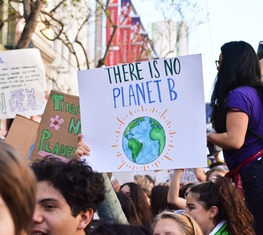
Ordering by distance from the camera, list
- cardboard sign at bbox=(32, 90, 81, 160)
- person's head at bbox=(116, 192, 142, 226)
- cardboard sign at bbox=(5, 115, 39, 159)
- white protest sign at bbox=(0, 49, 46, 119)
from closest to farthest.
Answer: cardboard sign at bbox=(32, 90, 81, 160), cardboard sign at bbox=(5, 115, 39, 159), person's head at bbox=(116, 192, 142, 226), white protest sign at bbox=(0, 49, 46, 119)

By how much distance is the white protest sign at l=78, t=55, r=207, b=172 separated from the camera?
387 centimetres

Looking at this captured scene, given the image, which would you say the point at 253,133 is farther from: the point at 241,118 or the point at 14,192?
the point at 14,192

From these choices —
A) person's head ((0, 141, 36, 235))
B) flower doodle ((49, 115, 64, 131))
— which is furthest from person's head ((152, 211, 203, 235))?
person's head ((0, 141, 36, 235))

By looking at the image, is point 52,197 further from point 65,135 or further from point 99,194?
point 65,135

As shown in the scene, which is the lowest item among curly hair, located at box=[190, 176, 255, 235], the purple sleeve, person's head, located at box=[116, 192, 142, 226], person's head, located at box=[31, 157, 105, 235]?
person's head, located at box=[116, 192, 142, 226]

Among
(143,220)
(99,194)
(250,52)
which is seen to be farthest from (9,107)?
(99,194)

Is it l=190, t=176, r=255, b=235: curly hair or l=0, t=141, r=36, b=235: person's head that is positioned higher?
l=0, t=141, r=36, b=235: person's head

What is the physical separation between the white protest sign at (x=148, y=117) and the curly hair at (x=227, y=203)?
1.73 ft

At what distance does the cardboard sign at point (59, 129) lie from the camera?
4.47 m

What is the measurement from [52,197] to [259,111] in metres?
1.53

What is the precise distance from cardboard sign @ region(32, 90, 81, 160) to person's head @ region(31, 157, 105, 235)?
133 centimetres

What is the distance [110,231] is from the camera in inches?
119

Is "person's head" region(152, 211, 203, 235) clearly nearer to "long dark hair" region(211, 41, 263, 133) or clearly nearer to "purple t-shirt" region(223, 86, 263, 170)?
"purple t-shirt" region(223, 86, 263, 170)

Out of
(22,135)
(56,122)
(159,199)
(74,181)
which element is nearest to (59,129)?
(56,122)
